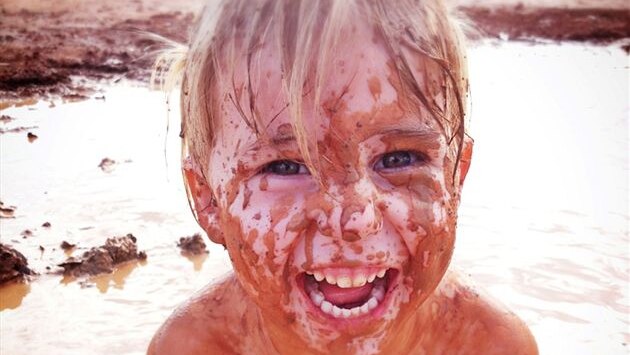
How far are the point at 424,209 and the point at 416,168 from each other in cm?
9

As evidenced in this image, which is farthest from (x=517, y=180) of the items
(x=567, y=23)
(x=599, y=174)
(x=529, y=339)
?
(x=567, y=23)

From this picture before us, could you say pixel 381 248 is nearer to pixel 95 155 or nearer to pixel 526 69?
pixel 95 155

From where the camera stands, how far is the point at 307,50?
1.80 m

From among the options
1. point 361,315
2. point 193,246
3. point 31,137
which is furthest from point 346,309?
point 31,137

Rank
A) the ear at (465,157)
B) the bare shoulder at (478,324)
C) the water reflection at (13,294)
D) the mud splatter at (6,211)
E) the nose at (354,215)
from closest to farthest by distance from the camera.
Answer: the nose at (354,215) → the ear at (465,157) → the bare shoulder at (478,324) → the water reflection at (13,294) → the mud splatter at (6,211)

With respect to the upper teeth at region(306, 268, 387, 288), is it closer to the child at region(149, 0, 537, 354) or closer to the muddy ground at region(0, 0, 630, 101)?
the child at region(149, 0, 537, 354)

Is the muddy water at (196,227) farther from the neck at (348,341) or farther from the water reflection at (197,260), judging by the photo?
the neck at (348,341)

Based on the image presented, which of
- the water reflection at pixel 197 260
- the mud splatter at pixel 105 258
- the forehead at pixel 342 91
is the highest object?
the forehead at pixel 342 91

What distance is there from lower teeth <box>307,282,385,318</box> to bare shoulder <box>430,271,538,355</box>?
56 centimetres

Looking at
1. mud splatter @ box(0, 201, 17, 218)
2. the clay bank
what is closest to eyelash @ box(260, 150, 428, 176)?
the clay bank

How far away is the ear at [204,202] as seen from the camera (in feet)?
7.25

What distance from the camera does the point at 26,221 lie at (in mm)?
4516

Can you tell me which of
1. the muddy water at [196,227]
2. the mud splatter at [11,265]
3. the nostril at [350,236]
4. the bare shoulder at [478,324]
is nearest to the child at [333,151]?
the nostril at [350,236]

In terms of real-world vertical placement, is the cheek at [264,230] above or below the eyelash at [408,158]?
below
